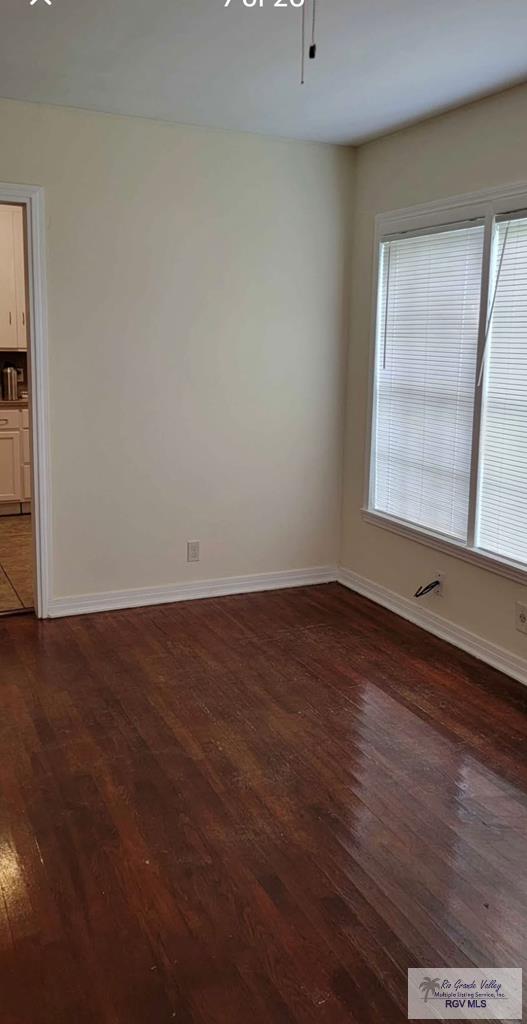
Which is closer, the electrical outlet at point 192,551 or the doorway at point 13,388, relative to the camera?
the electrical outlet at point 192,551

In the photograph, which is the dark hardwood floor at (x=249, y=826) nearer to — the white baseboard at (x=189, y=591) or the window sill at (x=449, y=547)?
the white baseboard at (x=189, y=591)

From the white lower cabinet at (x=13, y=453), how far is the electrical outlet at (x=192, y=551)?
2448 millimetres

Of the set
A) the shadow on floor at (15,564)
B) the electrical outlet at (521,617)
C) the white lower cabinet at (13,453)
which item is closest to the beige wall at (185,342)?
the shadow on floor at (15,564)

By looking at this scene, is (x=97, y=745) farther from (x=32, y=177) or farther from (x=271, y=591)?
(x=32, y=177)


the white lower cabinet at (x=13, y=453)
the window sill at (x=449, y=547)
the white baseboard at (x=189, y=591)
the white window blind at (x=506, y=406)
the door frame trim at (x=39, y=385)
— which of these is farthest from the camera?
the white lower cabinet at (x=13, y=453)

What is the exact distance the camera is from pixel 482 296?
12.4ft

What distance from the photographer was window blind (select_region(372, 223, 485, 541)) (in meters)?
3.96

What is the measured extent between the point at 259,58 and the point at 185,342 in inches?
63.9

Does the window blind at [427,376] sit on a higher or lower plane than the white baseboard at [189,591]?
higher

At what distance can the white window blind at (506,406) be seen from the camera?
3596mm

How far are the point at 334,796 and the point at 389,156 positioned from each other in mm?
3397

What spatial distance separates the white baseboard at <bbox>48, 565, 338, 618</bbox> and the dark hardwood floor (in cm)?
38

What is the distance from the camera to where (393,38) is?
2961 millimetres

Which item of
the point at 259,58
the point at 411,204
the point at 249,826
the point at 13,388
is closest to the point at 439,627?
the point at 249,826
